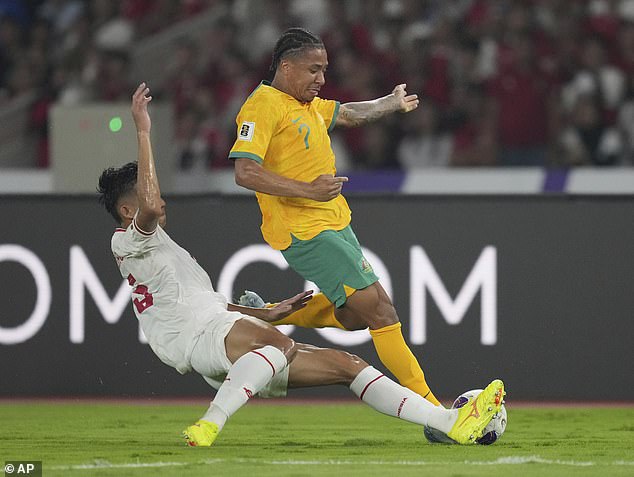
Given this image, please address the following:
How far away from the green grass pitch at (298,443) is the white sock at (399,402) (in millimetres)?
141

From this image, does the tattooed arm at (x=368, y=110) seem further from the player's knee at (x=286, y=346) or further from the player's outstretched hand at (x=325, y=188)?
the player's knee at (x=286, y=346)

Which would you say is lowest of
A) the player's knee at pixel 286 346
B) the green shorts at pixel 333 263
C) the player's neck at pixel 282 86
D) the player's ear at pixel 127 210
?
the player's knee at pixel 286 346

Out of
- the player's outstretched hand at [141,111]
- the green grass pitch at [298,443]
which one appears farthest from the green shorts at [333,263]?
the player's outstretched hand at [141,111]

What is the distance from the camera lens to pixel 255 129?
22.6 ft

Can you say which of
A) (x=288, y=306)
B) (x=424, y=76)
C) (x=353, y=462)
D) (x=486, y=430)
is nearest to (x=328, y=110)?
(x=288, y=306)

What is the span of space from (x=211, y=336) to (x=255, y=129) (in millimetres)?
1039

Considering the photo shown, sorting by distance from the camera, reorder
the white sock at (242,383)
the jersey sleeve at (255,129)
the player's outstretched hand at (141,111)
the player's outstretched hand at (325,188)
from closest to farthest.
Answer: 1. the white sock at (242,383)
2. the player's outstretched hand at (141,111)
3. the player's outstretched hand at (325,188)
4. the jersey sleeve at (255,129)

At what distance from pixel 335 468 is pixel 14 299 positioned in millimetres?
3883

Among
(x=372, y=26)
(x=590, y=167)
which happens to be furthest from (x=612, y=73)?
(x=372, y=26)

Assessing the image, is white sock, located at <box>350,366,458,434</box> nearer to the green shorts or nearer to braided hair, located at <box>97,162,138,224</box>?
the green shorts

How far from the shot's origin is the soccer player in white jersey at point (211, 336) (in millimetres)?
6410

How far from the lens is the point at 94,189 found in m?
9.86

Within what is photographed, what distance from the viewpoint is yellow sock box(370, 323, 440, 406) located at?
712cm

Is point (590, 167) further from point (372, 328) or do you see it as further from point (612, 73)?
point (372, 328)
